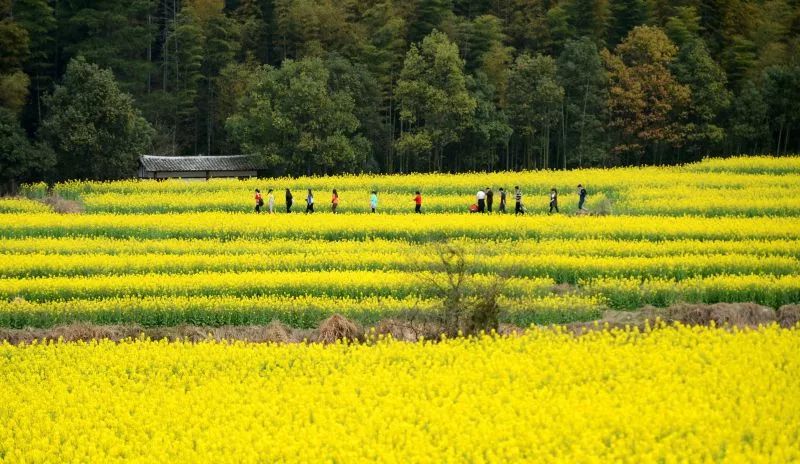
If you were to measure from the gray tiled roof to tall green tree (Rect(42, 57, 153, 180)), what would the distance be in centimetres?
177

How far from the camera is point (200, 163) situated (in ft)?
184

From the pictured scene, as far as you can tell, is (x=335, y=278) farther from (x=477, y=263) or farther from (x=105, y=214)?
(x=105, y=214)

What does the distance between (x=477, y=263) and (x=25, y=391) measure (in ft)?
46.8

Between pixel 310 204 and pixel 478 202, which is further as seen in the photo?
pixel 310 204

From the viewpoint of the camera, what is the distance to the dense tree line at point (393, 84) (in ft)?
178

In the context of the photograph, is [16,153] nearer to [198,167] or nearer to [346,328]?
[198,167]

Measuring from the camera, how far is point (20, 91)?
54750 mm

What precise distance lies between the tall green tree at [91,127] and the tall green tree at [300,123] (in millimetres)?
6516

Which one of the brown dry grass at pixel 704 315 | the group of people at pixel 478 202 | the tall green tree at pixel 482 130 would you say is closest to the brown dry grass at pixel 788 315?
the brown dry grass at pixel 704 315

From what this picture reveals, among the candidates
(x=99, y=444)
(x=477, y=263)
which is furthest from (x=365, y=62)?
(x=99, y=444)

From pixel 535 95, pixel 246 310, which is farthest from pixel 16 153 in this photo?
pixel 246 310

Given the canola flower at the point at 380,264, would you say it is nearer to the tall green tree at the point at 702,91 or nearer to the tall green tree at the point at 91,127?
the tall green tree at the point at 91,127

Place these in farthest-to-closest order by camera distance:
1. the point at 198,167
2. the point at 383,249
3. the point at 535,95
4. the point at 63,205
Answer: the point at 535,95, the point at 198,167, the point at 63,205, the point at 383,249

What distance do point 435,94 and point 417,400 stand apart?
4393 cm
